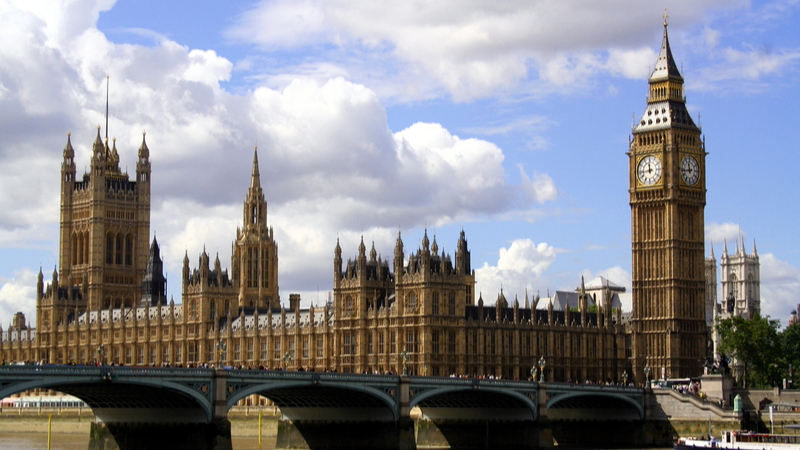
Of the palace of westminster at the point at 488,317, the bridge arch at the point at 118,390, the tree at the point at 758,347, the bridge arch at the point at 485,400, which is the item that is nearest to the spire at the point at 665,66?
the palace of westminster at the point at 488,317

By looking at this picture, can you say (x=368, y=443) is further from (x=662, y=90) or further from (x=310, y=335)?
(x=662, y=90)

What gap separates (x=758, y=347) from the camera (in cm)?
13925

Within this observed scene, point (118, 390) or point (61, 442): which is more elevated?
point (118, 390)

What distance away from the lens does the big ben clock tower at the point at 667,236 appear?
149000 millimetres

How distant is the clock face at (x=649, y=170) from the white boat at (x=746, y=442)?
50444mm

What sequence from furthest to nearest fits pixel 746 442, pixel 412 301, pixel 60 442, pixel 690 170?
1. pixel 690 170
2. pixel 412 301
3. pixel 60 442
4. pixel 746 442

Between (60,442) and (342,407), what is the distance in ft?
110

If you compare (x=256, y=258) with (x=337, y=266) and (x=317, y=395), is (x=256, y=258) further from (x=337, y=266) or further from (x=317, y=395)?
(x=317, y=395)

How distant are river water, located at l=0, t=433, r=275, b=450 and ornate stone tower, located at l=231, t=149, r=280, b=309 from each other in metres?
47.2

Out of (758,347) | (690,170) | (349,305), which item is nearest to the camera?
(758,347)

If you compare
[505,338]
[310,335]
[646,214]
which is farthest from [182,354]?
[646,214]

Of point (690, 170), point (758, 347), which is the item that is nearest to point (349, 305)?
point (690, 170)

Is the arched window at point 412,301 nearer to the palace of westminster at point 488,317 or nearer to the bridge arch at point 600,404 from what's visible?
the palace of westminster at point 488,317

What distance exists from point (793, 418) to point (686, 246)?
38.9 metres
